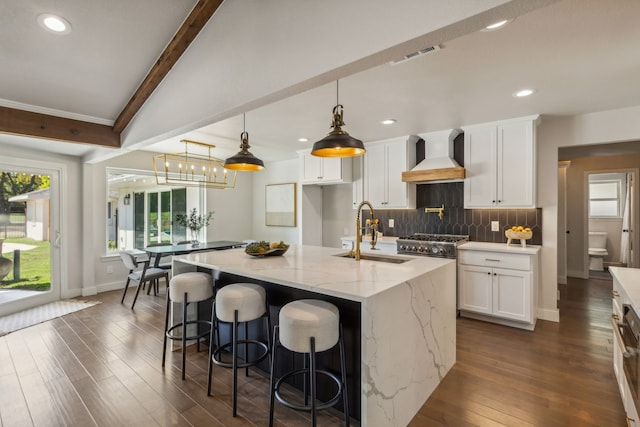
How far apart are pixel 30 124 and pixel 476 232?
526 centimetres

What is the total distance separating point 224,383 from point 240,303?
729mm

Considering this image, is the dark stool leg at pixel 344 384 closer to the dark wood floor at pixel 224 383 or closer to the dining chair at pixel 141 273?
the dark wood floor at pixel 224 383

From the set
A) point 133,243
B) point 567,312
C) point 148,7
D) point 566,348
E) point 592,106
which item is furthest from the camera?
point 133,243

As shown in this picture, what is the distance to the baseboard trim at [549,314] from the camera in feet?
11.9

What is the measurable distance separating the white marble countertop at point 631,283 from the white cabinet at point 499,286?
1163 mm

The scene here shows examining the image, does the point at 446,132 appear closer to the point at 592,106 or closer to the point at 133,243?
the point at 592,106

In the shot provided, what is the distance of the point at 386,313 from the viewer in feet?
5.65

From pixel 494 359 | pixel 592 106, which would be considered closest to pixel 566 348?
pixel 494 359

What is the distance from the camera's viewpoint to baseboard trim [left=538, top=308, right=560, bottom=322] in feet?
11.9

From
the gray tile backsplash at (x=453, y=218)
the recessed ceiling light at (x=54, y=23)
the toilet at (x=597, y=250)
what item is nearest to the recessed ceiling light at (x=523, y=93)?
the gray tile backsplash at (x=453, y=218)

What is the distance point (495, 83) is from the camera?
102 inches

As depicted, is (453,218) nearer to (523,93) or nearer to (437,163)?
(437,163)

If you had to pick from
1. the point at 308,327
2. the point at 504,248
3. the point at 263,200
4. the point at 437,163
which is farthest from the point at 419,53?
the point at 263,200

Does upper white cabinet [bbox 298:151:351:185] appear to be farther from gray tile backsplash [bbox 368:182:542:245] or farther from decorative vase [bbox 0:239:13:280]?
decorative vase [bbox 0:239:13:280]
